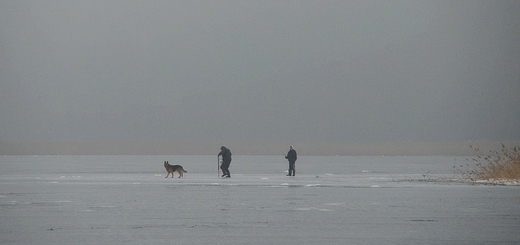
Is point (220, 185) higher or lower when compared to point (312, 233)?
higher

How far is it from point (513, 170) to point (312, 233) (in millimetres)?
20998

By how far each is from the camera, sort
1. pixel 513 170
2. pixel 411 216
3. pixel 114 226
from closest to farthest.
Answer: pixel 114 226 < pixel 411 216 < pixel 513 170

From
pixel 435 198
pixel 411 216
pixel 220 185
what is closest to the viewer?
pixel 411 216

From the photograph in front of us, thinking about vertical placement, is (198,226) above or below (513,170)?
below

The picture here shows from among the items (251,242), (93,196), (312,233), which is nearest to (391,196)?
(93,196)

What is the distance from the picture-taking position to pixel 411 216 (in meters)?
17.3

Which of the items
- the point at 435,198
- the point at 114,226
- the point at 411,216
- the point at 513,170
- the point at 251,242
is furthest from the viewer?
the point at 513,170

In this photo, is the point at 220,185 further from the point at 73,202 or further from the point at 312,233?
the point at 312,233

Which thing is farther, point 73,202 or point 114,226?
point 73,202

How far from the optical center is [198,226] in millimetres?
15242

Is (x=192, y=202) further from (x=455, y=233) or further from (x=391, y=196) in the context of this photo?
(x=455, y=233)

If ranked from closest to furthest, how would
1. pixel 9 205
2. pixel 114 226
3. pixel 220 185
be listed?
pixel 114 226, pixel 9 205, pixel 220 185

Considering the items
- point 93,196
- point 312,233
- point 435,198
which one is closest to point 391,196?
point 435,198

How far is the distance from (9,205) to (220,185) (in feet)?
37.5
